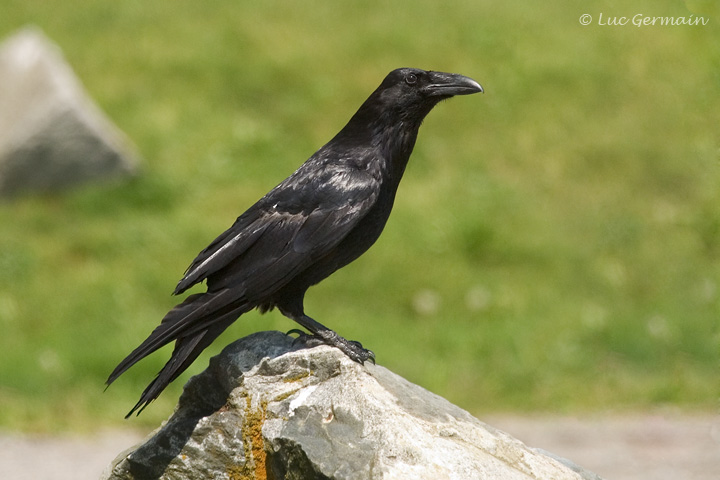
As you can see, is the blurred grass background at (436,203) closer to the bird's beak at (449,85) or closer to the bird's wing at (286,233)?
the bird's wing at (286,233)

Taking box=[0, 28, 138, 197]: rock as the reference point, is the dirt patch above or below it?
below

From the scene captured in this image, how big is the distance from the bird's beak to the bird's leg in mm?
1287

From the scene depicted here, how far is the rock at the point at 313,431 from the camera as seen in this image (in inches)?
156

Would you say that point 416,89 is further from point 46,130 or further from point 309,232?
point 46,130

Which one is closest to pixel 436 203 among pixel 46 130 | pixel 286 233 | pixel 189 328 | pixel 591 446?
pixel 591 446

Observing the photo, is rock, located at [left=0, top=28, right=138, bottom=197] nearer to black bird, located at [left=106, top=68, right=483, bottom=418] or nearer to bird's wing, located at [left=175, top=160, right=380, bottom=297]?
black bird, located at [left=106, top=68, right=483, bottom=418]

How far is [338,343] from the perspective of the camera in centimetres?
445

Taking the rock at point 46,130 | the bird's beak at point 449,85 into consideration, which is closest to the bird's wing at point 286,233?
the bird's beak at point 449,85

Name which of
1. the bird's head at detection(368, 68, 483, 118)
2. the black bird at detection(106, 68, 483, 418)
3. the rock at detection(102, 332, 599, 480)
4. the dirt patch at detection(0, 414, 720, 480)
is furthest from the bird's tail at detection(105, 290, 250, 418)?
the dirt patch at detection(0, 414, 720, 480)

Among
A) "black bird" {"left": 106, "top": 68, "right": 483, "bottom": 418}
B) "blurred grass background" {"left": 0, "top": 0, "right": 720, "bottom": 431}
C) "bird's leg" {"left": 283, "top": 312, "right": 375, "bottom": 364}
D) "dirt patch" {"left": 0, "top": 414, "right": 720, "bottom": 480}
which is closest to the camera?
"black bird" {"left": 106, "top": 68, "right": 483, "bottom": 418}

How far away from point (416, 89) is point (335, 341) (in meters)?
1.33

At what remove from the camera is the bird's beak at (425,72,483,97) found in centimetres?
484

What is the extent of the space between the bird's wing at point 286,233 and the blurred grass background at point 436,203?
397 cm

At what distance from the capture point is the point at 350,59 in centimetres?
1333
